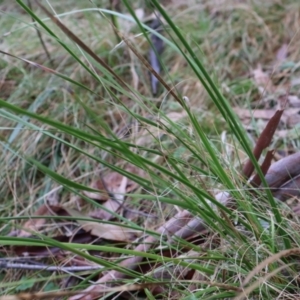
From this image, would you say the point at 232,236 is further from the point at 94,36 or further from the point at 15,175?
the point at 94,36

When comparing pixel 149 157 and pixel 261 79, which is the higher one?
pixel 149 157

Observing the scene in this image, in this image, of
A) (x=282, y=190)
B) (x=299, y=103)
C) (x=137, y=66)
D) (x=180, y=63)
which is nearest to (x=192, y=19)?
(x=180, y=63)

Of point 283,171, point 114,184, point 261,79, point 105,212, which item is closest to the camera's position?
point 283,171

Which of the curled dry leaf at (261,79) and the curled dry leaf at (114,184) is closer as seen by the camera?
the curled dry leaf at (114,184)

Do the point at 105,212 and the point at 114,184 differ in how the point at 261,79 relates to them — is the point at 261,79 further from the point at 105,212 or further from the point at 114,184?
the point at 105,212

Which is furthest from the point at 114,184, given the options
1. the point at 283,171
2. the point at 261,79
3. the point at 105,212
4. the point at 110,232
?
the point at 261,79

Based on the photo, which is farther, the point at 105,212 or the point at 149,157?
the point at 149,157

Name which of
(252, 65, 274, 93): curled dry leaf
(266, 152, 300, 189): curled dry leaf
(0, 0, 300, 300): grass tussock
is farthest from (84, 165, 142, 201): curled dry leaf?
(252, 65, 274, 93): curled dry leaf

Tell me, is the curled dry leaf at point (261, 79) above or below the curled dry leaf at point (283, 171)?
below

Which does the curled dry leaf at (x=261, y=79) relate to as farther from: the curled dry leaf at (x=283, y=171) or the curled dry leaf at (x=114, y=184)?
the curled dry leaf at (x=283, y=171)

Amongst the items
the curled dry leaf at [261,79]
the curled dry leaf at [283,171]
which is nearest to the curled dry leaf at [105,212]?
the curled dry leaf at [283,171]

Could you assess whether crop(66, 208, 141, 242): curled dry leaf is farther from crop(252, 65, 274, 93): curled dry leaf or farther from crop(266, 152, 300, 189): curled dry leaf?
crop(252, 65, 274, 93): curled dry leaf

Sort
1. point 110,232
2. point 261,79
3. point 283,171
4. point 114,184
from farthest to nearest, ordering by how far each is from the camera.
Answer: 1. point 261,79
2. point 114,184
3. point 110,232
4. point 283,171

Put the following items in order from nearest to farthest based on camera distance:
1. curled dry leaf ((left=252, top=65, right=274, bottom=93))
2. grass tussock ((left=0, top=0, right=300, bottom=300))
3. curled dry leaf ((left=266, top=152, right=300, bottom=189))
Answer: grass tussock ((left=0, top=0, right=300, bottom=300))
curled dry leaf ((left=266, top=152, right=300, bottom=189))
curled dry leaf ((left=252, top=65, right=274, bottom=93))
